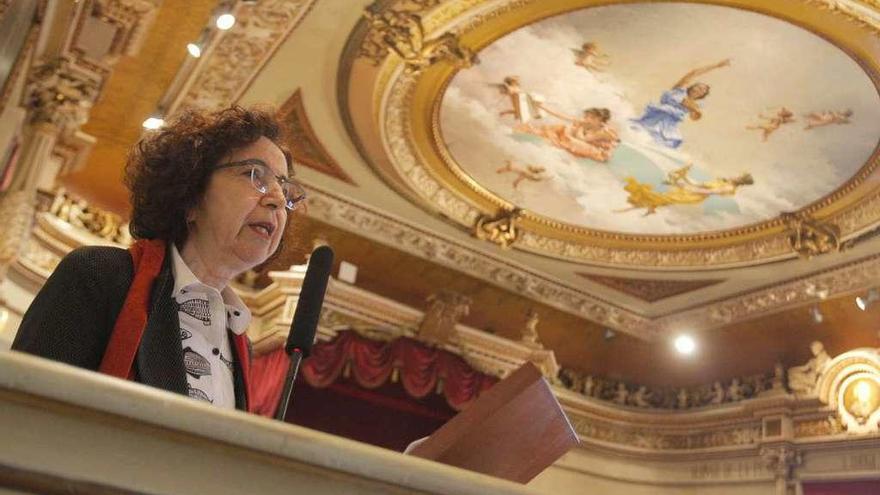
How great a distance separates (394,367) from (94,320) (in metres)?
6.68

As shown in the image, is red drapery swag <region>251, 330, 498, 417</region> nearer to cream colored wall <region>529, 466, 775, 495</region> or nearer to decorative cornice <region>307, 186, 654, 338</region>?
decorative cornice <region>307, 186, 654, 338</region>

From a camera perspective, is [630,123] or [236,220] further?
[630,123]

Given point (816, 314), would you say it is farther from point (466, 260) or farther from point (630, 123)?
point (466, 260)

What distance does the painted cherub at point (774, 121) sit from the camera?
624 centimetres

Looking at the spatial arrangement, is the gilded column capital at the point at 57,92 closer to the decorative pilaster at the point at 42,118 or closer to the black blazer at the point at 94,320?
the decorative pilaster at the point at 42,118

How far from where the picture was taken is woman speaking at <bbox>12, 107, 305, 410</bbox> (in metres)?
1.22

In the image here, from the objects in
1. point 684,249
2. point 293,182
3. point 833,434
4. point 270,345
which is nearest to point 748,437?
point 833,434

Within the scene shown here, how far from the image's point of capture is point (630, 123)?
6668 millimetres

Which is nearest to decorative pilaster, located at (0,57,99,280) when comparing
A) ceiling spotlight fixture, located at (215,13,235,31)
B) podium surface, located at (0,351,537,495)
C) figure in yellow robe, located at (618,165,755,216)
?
ceiling spotlight fixture, located at (215,13,235,31)

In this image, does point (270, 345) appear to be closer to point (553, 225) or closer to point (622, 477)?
point (553, 225)

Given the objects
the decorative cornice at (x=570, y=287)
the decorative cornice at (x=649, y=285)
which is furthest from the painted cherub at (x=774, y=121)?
the decorative cornice at (x=649, y=285)

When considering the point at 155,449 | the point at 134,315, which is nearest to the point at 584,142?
the point at 134,315

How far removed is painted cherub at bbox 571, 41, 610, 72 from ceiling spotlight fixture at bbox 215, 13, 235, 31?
239 cm

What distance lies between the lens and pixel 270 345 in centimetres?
712
